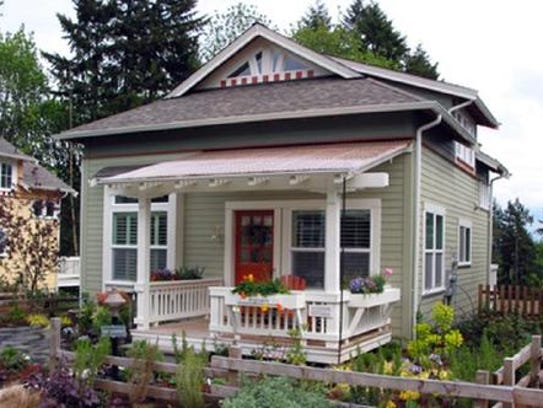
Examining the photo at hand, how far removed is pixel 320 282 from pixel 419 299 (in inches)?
68.1

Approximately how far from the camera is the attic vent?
14234 millimetres

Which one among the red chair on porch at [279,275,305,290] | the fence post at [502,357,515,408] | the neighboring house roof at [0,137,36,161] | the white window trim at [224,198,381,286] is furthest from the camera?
the neighboring house roof at [0,137,36,161]

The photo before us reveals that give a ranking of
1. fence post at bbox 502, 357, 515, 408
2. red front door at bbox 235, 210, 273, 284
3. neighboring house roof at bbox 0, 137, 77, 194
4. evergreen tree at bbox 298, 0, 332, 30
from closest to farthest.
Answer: fence post at bbox 502, 357, 515, 408 < red front door at bbox 235, 210, 273, 284 < neighboring house roof at bbox 0, 137, 77, 194 < evergreen tree at bbox 298, 0, 332, 30

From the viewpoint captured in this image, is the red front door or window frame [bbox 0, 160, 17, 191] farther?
window frame [bbox 0, 160, 17, 191]

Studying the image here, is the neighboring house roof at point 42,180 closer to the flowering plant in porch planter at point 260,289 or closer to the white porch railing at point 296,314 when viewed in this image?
the white porch railing at point 296,314

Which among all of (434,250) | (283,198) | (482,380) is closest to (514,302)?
(434,250)

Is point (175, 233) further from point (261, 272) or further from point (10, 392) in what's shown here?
point (10, 392)

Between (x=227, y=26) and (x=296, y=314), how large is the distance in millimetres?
32058

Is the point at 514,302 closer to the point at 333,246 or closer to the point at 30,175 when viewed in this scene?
the point at 333,246

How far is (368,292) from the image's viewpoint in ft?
32.2

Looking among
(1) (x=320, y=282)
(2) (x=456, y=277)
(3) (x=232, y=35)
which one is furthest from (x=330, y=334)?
(3) (x=232, y=35)

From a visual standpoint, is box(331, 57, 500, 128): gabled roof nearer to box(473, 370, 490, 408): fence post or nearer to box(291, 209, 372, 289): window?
box(291, 209, 372, 289): window

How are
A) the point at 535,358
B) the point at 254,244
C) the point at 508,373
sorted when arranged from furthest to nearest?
Answer: the point at 254,244, the point at 535,358, the point at 508,373

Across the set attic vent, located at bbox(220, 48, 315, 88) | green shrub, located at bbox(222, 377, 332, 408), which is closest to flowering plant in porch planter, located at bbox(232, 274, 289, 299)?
green shrub, located at bbox(222, 377, 332, 408)
